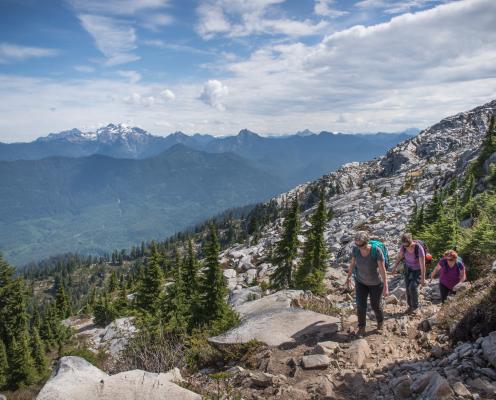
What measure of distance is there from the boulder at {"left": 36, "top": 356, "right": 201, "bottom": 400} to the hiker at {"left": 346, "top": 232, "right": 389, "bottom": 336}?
544 cm

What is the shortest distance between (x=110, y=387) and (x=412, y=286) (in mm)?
9925

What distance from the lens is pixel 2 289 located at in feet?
142

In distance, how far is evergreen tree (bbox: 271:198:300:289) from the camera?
120 ft

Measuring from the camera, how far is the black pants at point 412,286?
11.9 meters

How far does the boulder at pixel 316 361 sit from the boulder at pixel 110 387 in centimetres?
290

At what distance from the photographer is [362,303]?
9922 mm

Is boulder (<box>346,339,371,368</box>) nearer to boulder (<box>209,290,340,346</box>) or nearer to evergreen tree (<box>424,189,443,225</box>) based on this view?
boulder (<box>209,290,340,346</box>)

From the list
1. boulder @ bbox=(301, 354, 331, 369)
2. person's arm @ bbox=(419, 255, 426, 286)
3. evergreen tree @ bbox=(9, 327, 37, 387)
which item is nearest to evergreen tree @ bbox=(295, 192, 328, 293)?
person's arm @ bbox=(419, 255, 426, 286)

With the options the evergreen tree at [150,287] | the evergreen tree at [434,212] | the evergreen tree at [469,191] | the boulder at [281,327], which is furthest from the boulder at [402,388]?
the evergreen tree at [469,191]

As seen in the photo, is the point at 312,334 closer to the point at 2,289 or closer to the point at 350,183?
the point at 2,289

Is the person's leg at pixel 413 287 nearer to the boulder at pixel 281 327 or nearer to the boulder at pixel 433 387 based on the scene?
the boulder at pixel 281 327

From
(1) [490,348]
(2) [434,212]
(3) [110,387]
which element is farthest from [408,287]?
(2) [434,212]

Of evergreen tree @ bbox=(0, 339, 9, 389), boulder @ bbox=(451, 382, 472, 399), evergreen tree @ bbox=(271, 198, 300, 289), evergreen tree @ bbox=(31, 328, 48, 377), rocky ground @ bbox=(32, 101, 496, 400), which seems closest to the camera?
boulder @ bbox=(451, 382, 472, 399)

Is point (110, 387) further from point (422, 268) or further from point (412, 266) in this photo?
point (412, 266)
